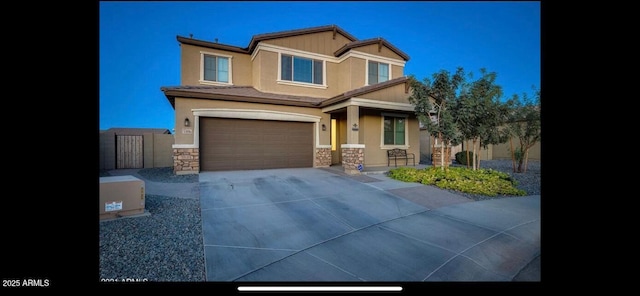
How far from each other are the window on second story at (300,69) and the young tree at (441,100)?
5297 mm

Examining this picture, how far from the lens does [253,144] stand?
944 centimetres

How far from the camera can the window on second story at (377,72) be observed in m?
12.0

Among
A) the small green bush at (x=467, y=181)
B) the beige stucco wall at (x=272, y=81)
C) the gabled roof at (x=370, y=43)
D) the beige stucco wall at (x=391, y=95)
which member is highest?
the gabled roof at (x=370, y=43)

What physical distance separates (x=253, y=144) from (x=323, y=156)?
3.18m

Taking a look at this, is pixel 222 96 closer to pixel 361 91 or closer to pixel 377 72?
pixel 361 91

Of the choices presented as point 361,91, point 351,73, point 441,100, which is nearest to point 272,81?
point 351,73

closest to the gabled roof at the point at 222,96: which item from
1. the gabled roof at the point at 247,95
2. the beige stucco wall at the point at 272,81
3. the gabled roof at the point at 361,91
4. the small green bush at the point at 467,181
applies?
the gabled roof at the point at 247,95

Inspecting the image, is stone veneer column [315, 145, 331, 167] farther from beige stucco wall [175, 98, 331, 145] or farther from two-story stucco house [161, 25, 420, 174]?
beige stucco wall [175, 98, 331, 145]

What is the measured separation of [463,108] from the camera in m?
7.30

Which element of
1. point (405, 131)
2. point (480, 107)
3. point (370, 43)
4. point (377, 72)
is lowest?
point (405, 131)

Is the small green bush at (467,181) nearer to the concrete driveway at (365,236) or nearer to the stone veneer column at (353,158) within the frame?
the concrete driveway at (365,236)

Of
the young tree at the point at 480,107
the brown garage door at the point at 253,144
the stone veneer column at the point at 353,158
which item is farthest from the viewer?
the brown garage door at the point at 253,144

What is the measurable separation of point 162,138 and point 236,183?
24.7 feet
